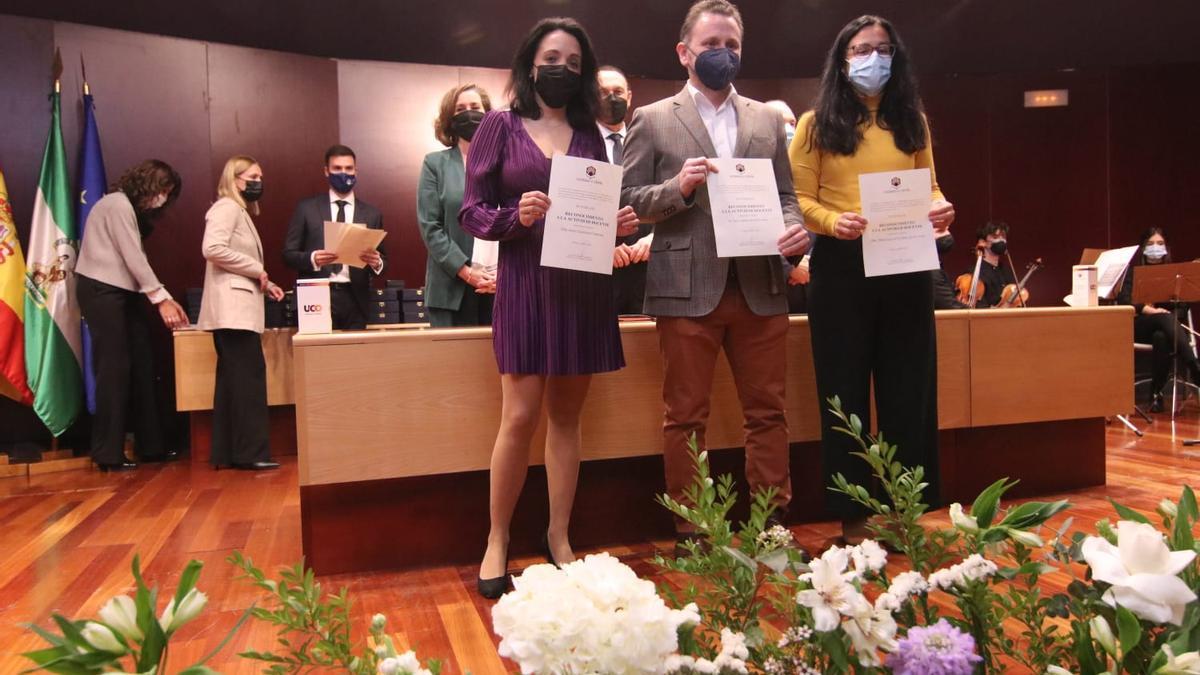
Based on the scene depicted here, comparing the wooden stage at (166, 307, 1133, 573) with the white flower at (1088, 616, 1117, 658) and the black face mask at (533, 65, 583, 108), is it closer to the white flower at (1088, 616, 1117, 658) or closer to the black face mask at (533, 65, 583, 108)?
the black face mask at (533, 65, 583, 108)

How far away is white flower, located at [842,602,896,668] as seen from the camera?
0.46 metres

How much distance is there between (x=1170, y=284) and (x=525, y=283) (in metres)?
4.75

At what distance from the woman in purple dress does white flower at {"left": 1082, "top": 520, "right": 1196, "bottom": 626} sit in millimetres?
1567

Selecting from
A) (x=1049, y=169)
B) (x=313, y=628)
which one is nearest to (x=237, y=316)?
(x=313, y=628)

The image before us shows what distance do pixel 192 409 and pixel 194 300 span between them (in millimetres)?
561

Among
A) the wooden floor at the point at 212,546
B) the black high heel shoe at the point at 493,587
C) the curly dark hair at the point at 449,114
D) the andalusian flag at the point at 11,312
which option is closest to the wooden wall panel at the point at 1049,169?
the wooden floor at the point at 212,546

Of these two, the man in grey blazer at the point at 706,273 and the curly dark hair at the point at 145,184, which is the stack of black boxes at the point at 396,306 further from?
the man in grey blazer at the point at 706,273

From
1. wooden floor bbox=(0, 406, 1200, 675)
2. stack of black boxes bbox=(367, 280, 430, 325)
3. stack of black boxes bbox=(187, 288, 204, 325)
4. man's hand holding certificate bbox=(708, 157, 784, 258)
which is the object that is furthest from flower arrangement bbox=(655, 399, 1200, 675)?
Result: stack of black boxes bbox=(187, 288, 204, 325)

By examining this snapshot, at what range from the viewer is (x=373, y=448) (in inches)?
88.0

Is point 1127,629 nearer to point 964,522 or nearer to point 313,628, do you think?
point 964,522

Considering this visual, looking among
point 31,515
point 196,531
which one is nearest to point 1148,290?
point 196,531

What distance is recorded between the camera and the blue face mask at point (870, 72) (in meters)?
2.20

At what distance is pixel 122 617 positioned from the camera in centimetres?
39

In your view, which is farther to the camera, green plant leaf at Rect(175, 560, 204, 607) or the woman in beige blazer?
the woman in beige blazer
